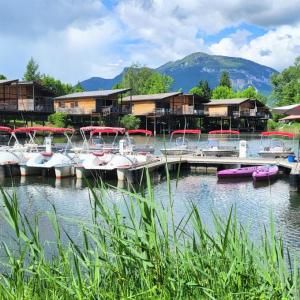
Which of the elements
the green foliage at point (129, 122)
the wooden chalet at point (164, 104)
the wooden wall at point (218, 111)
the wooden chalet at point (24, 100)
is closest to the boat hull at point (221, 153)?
the wooden chalet at point (24, 100)

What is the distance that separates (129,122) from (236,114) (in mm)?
19189

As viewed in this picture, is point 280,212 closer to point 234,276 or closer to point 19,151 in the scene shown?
point 234,276

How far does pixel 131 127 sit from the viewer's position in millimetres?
60781

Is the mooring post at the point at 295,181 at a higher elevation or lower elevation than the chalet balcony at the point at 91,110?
lower

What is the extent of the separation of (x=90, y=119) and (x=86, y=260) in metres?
59.2

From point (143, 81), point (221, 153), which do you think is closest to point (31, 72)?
point (143, 81)

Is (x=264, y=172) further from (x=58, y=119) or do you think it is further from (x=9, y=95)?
(x=58, y=119)

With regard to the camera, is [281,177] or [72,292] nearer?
[72,292]

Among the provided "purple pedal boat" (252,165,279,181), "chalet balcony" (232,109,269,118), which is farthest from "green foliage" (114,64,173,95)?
"purple pedal boat" (252,165,279,181)

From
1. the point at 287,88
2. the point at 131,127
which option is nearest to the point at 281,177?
the point at 131,127

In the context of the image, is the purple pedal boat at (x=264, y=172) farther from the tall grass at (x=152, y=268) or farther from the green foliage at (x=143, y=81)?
the green foliage at (x=143, y=81)

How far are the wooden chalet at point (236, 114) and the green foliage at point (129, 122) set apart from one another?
12.7 metres

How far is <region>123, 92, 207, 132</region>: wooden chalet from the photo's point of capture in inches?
2472

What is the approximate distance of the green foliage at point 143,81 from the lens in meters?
96.5
